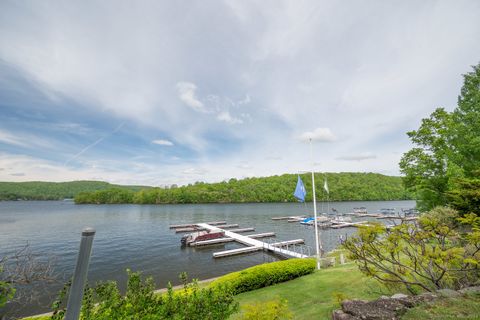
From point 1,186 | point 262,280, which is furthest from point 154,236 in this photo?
point 1,186

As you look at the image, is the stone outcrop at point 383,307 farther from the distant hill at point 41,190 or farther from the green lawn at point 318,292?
the distant hill at point 41,190

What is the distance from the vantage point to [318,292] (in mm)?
8617

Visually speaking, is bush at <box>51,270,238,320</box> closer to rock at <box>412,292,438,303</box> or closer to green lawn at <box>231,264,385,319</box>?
green lawn at <box>231,264,385,319</box>

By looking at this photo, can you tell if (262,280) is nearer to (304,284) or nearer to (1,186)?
(304,284)

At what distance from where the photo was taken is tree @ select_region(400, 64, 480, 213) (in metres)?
15.5

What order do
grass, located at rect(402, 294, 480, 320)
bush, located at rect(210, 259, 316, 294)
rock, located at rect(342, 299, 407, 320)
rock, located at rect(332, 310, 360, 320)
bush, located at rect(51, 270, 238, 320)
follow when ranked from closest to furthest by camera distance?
1. bush, located at rect(51, 270, 238, 320)
2. grass, located at rect(402, 294, 480, 320)
3. rock, located at rect(342, 299, 407, 320)
4. rock, located at rect(332, 310, 360, 320)
5. bush, located at rect(210, 259, 316, 294)

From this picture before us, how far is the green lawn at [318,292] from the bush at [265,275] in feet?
1.05

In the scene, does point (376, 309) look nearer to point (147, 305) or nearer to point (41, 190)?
point (147, 305)

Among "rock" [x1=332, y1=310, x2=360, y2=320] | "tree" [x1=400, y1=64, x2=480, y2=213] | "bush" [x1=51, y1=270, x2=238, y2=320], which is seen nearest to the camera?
"bush" [x1=51, y1=270, x2=238, y2=320]

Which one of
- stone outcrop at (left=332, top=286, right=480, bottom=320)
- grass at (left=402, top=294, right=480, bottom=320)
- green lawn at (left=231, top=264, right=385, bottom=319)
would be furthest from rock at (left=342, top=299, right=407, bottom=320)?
green lawn at (left=231, top=264, right=385, bottom=319)

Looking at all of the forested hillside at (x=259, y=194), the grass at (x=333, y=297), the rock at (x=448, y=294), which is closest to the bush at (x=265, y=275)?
the grass at (x=333, y=297)

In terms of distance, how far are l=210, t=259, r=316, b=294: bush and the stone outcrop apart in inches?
213

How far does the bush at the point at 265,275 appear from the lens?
10102 millimetres

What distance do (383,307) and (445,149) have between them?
17.3 metres
